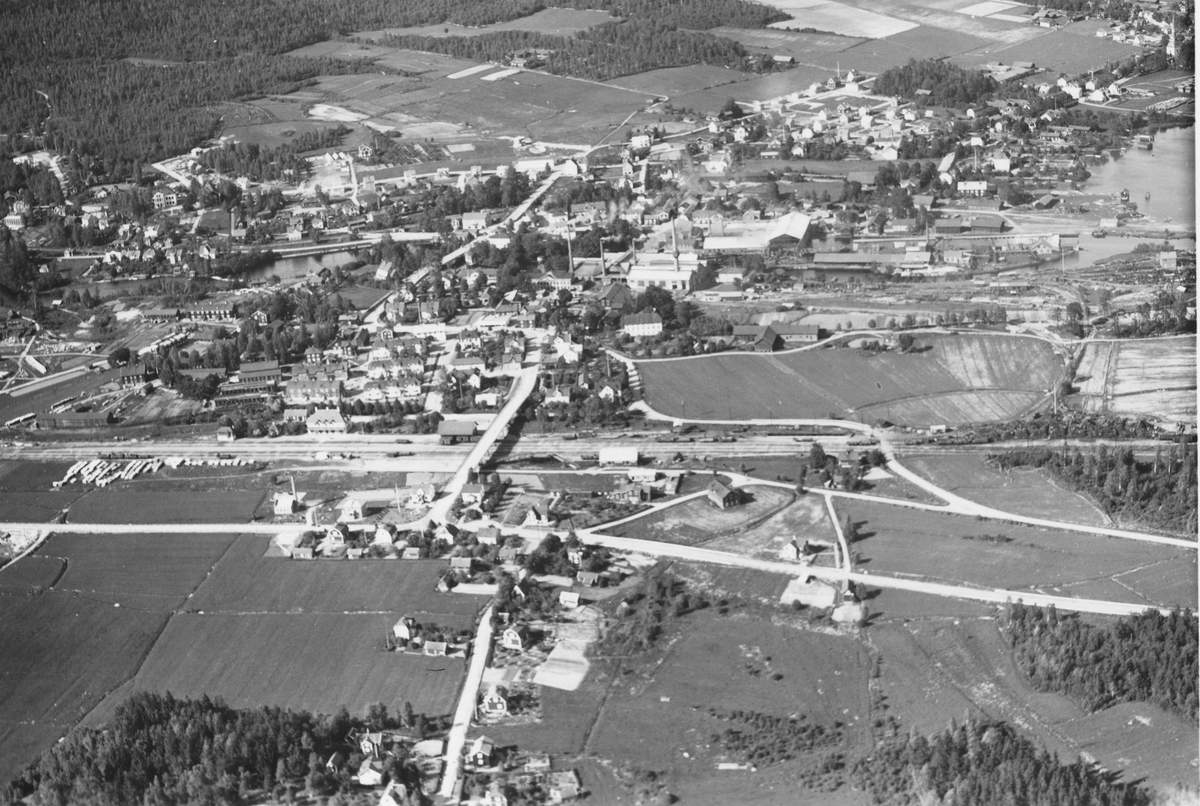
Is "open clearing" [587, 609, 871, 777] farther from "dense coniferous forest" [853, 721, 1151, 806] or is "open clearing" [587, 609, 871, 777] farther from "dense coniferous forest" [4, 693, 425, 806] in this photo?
"dense coniferous forest" [4, 693, 425, 806]

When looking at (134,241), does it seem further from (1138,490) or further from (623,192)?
(1138,490)

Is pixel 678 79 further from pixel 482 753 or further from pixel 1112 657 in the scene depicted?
pixel 482 753

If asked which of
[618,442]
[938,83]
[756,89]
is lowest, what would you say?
[618,442]

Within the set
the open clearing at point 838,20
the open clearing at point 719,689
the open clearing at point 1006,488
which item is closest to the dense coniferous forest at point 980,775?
the open clearing at point 719,689

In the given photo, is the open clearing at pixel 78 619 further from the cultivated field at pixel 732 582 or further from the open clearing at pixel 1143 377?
the open clearing at pixel 1143 377

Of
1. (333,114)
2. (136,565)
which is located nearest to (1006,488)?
(136,565)
